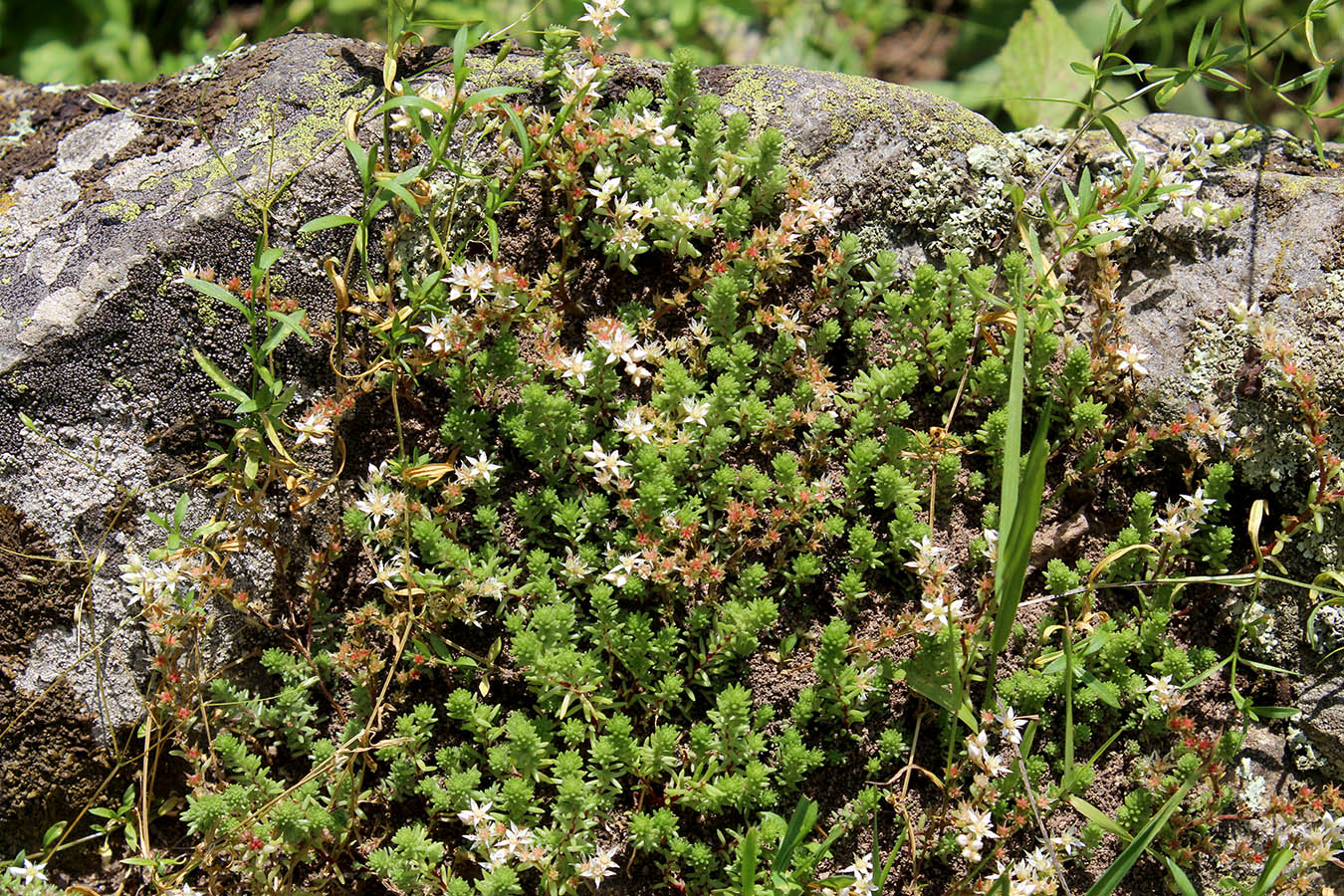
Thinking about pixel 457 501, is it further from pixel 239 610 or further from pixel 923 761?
pixel 923 761

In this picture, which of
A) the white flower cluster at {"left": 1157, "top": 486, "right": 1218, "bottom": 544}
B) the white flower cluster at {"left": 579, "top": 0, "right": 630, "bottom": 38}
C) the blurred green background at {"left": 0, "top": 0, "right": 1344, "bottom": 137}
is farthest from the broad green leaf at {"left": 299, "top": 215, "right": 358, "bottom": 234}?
the white flower cluster at {"left": 1157, "top": 486, "right": 1218, "bottom": 544}

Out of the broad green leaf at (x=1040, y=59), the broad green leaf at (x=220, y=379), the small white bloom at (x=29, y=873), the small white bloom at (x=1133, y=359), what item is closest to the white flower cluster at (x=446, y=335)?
the broad green leaf at (x=220, y=379)

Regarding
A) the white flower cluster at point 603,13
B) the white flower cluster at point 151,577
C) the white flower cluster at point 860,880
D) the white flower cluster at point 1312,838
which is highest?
the white flower cluster at point 603,13

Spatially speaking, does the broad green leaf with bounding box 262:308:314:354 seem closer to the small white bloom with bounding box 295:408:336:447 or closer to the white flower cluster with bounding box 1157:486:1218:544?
the small white bloom with bounding box 295:408:336:447

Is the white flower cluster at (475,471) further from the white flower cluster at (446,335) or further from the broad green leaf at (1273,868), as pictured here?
the broad green leaf at (1273,868)

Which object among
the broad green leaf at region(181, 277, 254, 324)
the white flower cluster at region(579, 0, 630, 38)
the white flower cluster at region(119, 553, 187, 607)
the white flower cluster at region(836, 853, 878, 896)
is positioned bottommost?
the white flower cluster at region(836, 853, 878, 896)

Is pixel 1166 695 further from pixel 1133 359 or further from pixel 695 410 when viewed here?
pixel 695 410
